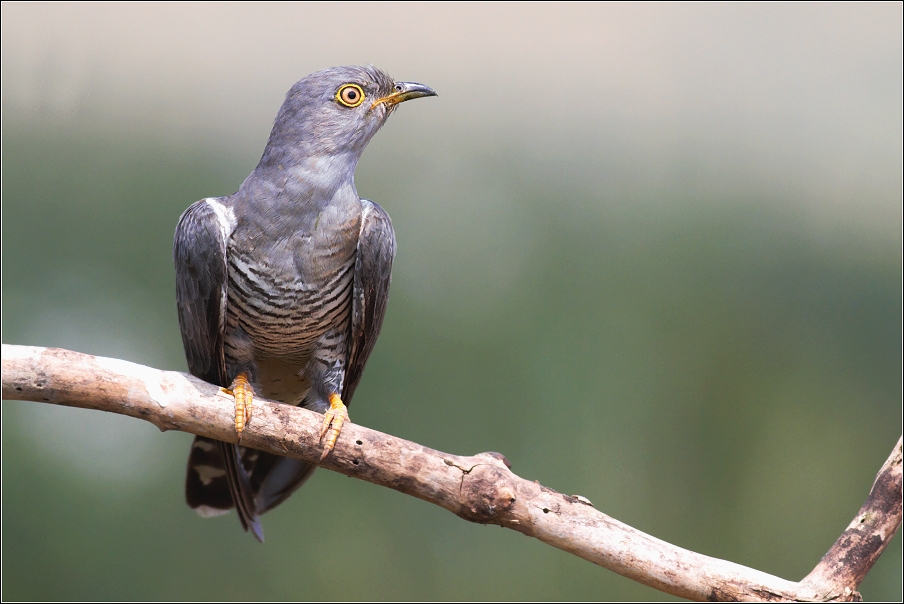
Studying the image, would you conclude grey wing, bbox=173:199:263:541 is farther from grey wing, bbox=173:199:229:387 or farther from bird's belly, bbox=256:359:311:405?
bird's belly, bbox=256:359:311:405

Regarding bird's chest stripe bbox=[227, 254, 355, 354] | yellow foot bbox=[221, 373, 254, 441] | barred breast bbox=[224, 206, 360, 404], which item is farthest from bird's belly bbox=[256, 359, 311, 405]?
yellow foot bbox=[221, 373, 254, 441]

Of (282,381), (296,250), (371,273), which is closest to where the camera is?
(296,250)

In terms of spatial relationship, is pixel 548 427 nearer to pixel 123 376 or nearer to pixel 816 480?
pixel 816 480

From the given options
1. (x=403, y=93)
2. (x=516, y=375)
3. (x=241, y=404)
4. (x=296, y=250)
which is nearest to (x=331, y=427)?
(x=241, y=404)

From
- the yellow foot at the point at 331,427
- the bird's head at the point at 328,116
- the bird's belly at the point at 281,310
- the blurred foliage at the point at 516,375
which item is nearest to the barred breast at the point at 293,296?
the bird's belly at the point at 281,310

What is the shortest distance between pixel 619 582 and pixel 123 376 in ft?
12.4

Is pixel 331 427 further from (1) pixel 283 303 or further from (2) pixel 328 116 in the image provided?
(2) pixel 328 116

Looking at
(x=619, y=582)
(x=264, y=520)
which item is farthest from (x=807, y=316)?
(x=264, y=520)

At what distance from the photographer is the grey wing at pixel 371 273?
226cm

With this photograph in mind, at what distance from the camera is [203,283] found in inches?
85.3

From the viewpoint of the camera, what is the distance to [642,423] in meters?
4.34

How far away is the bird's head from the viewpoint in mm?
2172

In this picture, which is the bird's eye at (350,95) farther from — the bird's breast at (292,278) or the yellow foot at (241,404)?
the yellow foot at (241,404)

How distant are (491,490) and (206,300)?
110cm
